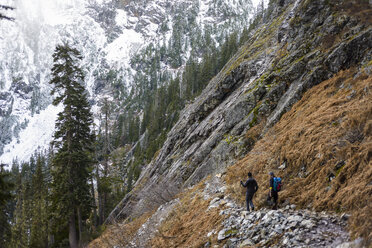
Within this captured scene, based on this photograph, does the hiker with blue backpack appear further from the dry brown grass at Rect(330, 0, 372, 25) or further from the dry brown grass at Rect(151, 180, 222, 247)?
the dry brown grass at Rect(330, 0, 372, 25)

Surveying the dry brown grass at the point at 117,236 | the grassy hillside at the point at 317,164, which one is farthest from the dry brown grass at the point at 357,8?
the dry brown grass at the point at 117,236

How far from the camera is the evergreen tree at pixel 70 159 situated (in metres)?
18.6

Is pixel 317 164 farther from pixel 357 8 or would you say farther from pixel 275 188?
pixel 357 8

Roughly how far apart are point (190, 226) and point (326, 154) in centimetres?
532

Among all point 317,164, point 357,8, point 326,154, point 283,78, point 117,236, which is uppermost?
point 357,8

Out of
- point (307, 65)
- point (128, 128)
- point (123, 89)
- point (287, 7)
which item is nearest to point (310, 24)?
point (307, 65)

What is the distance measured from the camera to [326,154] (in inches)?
274

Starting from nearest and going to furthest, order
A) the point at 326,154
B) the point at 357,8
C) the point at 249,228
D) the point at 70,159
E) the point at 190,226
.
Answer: the point at 249,228 → the point at 326,154 → the point at 190,226 → the point at 357,8 → the point at 70,159

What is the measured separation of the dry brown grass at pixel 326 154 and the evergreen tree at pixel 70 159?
14.3 metres

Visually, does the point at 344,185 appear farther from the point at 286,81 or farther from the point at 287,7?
the point at 287,7

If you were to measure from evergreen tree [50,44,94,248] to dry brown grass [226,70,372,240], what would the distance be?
1429 centimetres

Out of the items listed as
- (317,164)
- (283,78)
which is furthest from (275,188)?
(283,78)

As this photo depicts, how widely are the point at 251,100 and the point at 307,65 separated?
13.2ft

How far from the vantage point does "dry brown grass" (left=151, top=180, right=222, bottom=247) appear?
24.3 feet
